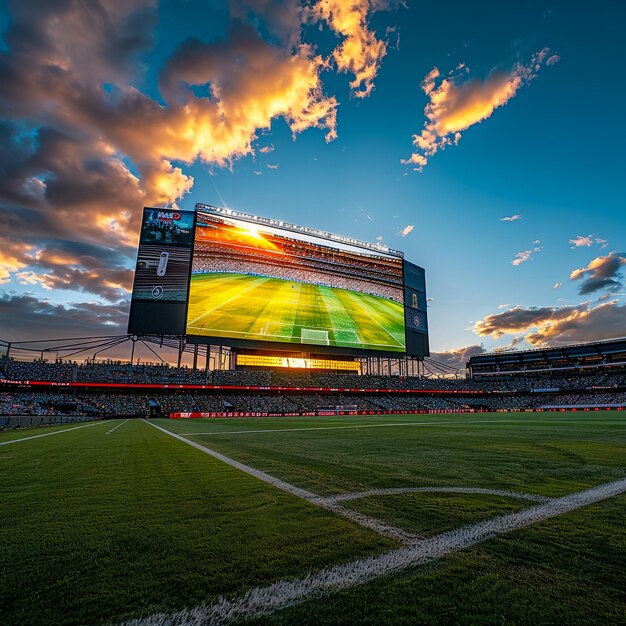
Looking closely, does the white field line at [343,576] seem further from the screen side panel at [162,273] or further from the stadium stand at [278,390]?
the screen side panel at [162,273]

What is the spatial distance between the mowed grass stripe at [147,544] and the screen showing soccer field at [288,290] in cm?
3886

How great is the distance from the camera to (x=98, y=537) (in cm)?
261

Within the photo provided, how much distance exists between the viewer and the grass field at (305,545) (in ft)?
5.52

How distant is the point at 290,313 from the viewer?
48000mm

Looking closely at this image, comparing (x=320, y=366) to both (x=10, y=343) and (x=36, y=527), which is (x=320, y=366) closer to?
(x=10, y=343)

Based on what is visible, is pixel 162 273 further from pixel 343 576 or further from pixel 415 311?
pixel 343 576

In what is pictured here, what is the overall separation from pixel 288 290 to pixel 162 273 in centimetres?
1666

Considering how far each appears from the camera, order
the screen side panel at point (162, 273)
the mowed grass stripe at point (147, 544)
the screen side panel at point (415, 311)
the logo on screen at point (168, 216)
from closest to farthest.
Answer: the mowed grass stripe at point (147, 544) < the screen side panel at point (162, 273) < the logo on screen at point (168, 216) < the screen side panel at point (415, 311)

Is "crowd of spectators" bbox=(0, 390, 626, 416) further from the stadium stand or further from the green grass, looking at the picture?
the green grass

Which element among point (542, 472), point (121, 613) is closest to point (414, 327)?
point (542, 472)

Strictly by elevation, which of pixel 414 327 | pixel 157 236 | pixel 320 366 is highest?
pixel 157 236

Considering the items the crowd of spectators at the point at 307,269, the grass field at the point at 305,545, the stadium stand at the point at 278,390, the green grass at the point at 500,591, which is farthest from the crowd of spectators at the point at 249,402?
the green grass at the point at 500,591

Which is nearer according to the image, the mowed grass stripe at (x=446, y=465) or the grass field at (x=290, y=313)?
the mowed grass stripe at (x=446, y=465)

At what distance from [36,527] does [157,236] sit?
4407 cm
